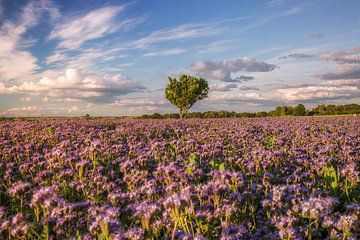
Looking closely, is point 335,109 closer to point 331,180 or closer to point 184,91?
point 184,91

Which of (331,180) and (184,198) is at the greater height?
(184,198)

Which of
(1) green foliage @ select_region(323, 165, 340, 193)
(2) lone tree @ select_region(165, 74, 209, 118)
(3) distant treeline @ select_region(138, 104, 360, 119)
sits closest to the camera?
(1) green foliage @ select_region(323, 165, 340, 193)

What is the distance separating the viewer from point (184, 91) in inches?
2699

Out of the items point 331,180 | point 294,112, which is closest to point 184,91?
point 294,112

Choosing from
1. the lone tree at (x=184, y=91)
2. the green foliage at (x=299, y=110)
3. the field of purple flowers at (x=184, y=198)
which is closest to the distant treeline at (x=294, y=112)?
the green foliage at (x=299, y=110)

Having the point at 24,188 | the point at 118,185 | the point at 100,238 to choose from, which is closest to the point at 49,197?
the point at 100,238

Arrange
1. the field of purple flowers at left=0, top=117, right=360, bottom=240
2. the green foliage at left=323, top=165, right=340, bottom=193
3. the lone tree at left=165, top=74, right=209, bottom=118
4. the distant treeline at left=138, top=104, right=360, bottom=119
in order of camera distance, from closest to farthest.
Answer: the field of purple flowers at left=0, top=117, right=360, bottom=240, the green foliage at left=323, top=165, right=340, bottom=193, the distant treeline at left=138, top=104, right=360, bottom=119, the lone tree at left=165, top=74, right=209, bottom=118

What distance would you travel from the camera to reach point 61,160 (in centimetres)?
688

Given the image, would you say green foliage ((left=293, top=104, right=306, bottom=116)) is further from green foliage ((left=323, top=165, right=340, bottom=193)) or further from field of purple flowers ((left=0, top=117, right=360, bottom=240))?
green foliage ((left=323, top=165, right=340, bottom=193))

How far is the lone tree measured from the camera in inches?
2682

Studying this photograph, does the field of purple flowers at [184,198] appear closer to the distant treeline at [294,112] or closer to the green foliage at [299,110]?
the distant treeline at [294,112]

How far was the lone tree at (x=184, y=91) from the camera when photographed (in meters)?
68.1

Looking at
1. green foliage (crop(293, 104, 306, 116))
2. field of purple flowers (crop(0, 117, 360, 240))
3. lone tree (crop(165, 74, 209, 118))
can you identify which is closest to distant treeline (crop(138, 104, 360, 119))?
green foliage (crop(293, 104, 306, 116))

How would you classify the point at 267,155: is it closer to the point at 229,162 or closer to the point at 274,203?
the point at 229,162
